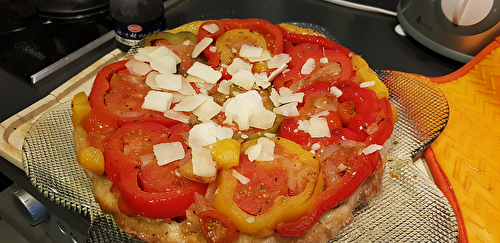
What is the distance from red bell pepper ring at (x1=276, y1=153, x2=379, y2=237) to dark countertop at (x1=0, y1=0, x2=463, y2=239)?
1.17 metres

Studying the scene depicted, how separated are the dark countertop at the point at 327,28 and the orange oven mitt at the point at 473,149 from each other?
28cm

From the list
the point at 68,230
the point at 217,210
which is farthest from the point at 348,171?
the point at 68,230

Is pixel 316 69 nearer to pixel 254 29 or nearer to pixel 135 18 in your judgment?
pixel 254 29

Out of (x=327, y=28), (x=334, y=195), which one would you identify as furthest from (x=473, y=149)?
(x=327, y=28)

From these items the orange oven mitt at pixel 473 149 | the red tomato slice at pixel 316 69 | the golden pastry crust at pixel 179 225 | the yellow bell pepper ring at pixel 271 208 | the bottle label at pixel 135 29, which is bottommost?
the orange oven mitt at pixel 473 149

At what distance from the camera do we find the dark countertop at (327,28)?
2047 millimetres

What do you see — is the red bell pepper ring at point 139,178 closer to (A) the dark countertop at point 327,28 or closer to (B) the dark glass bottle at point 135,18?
(A) the dark countertop at point 327,28

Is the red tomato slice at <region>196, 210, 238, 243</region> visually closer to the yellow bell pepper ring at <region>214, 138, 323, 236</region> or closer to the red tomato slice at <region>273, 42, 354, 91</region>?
the yellow bell pepper ring at <region>214, 138, 323, 236</region>

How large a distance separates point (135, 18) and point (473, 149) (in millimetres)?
1941

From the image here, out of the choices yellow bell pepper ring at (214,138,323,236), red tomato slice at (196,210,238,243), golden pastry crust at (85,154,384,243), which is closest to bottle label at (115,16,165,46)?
golden pastry crust at (85,154,384,243)

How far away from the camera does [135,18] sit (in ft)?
6.89

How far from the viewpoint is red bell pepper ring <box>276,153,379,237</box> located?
3.69ft

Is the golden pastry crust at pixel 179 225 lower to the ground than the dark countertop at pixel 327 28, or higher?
higher

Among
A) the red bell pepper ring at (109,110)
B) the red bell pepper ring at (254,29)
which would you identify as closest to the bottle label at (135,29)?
the red bell pepper ring at (254,29)
